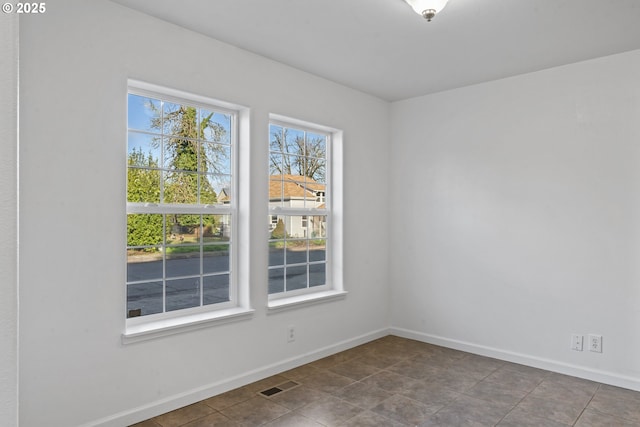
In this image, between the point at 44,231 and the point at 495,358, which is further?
the point at 495,358

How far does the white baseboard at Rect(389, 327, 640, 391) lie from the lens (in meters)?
3.33

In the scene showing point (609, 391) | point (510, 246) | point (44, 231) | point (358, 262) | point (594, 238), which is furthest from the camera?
point (358, 262)

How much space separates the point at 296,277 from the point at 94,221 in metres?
1.93

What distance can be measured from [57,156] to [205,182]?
108 cm

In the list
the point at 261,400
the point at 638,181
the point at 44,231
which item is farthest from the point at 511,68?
the point at 44,231

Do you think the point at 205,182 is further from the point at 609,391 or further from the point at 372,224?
the point at 609,391

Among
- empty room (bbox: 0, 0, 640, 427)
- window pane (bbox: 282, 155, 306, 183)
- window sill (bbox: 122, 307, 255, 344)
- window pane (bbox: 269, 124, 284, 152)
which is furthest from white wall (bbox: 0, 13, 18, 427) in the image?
window pane (bbox: 282, 155, 306, 183)

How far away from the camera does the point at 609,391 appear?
3.24 metres

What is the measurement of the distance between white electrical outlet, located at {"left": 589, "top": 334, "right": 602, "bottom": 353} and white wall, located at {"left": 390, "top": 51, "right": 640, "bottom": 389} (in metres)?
0.05

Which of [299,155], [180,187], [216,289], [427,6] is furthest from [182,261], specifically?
[427,6]

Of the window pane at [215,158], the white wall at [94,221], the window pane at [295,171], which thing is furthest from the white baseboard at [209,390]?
the window pane at [215,158]

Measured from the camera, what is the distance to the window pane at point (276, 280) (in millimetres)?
3710

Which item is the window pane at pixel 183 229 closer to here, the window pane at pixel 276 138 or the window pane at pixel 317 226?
the window pane at pixel 276 138

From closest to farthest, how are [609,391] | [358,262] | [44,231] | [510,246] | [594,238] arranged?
[44,231] < [609,391] < [594,238] < [510,246] < [358,262]
